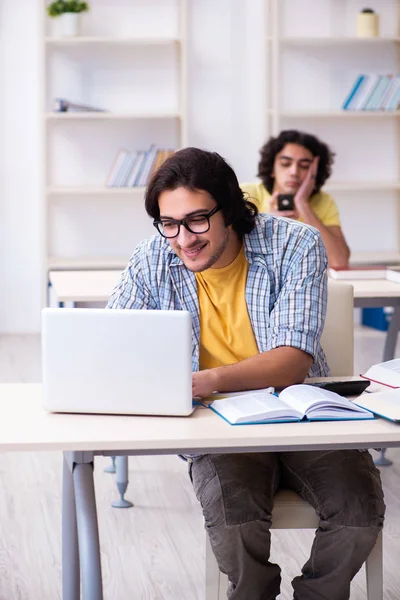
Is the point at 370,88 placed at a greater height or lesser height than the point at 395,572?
greater

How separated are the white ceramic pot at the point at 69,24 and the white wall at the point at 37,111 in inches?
9.9

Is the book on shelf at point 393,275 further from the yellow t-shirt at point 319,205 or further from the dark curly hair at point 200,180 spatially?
the dark curly hair at point 200,180

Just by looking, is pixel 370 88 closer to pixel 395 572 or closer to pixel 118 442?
pixel 395 572

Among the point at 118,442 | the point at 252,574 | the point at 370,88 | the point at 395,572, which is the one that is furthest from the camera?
the point at 370,88

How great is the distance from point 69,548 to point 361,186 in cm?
443

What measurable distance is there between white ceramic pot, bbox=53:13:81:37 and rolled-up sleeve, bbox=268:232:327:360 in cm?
411

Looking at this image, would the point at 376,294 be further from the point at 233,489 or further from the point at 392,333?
the point at 233,489

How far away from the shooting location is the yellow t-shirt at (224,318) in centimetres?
202

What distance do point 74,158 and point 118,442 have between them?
4.77 m

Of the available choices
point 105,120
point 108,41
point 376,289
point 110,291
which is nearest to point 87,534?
point 110,291

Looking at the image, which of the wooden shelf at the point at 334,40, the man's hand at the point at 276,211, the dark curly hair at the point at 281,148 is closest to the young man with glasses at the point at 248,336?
the man's hand at the point at 276,211

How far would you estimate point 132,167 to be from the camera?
584cm

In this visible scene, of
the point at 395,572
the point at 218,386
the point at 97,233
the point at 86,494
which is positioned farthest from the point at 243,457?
the point at 97,233

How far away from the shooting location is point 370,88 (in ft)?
19.4
